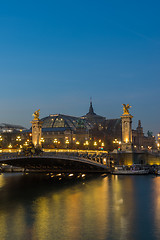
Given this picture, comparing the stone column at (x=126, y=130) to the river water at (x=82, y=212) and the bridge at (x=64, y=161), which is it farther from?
the river water at (x=82, y=212)

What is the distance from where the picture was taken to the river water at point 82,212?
29.5m

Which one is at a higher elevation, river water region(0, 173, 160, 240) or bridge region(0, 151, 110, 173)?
bridge region(0, 151, 110, 173)

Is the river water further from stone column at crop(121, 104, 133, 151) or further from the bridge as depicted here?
stone column at crop(121, 104, 133, 151)

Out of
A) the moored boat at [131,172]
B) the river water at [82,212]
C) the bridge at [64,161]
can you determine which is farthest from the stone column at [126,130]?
the river water at [82,212]

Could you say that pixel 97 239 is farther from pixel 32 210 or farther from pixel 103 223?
pixel 32 210

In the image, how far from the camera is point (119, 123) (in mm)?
179875

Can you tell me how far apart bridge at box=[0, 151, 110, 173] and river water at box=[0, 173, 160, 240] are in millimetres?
12533

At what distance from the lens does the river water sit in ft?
96.6

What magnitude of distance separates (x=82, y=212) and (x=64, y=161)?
43.5m

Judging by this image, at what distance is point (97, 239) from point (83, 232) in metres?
2.28

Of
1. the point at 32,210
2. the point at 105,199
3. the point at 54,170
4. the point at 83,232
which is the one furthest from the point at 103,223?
the point at 54,170

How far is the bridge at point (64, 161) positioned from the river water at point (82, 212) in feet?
41.1

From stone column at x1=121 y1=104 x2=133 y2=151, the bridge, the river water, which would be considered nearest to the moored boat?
the bridge

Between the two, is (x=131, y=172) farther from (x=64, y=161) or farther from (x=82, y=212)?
(x=82, y=212)
